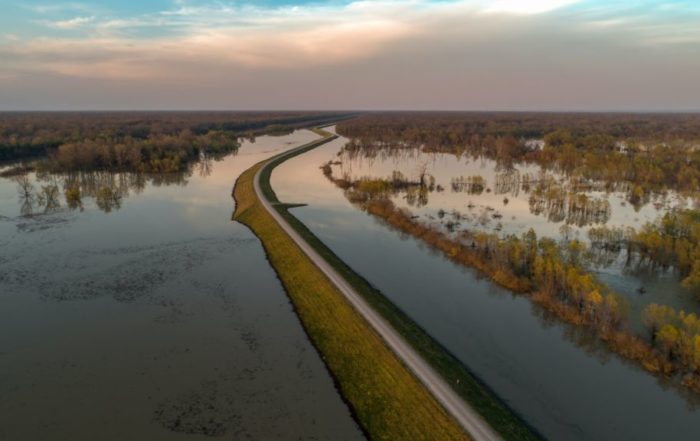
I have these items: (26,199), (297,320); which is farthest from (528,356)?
(26,199)

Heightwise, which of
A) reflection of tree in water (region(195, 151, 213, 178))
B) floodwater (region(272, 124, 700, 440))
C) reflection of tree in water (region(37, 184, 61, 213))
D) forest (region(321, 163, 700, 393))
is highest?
reflection of tree in water (region(195, 151, 213, 178))

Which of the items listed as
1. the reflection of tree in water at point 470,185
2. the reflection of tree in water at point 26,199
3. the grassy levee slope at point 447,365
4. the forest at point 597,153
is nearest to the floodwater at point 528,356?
the grassy levee slope at point 447,365

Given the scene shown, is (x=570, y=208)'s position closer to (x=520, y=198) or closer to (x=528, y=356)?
(x=520, y=198)

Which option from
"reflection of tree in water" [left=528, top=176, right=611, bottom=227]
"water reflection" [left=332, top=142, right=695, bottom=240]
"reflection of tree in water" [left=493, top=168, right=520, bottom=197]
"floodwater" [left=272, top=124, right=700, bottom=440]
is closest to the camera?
"floodwater" [left=272, top=124, right=700, bottom=440]

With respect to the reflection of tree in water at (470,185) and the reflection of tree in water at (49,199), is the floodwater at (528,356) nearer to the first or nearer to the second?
the reflection of tree in water at (470,185)

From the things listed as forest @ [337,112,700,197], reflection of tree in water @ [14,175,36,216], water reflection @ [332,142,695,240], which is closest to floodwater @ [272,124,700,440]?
water reflection @ [332,142,695,240]

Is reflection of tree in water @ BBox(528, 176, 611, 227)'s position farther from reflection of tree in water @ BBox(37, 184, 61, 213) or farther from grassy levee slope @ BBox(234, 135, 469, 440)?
reflection of tree in water @ BBox(37, 184, 61, 213)
